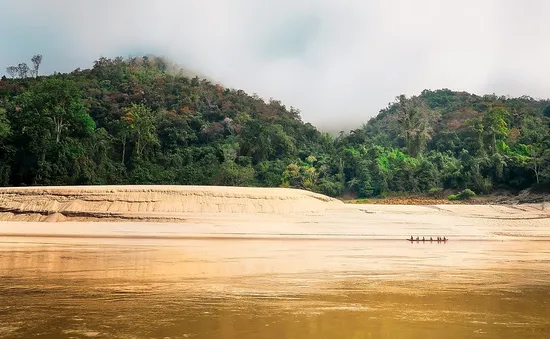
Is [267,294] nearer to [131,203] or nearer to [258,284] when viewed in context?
[258,284]

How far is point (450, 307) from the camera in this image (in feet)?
23.4

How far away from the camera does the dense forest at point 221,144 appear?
3797cm

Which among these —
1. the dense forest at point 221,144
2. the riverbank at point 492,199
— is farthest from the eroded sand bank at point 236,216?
the dense forest at point 221,144

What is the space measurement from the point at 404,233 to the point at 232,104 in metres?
41.9

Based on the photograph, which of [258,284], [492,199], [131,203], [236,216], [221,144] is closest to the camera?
[258,284]

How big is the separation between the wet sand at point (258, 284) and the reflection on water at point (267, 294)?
3cm

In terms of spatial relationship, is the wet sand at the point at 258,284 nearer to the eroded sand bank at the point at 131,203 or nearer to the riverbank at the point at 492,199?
the eroded sand bank at the point at 131,203

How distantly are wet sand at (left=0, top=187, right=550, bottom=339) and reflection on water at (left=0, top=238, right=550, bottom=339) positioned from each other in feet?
0.08

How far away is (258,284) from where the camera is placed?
30.0 ft

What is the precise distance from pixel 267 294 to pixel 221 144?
42.8m

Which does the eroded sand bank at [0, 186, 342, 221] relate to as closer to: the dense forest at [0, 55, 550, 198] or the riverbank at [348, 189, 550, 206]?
the dense forest at [0, 55, 550, 198]

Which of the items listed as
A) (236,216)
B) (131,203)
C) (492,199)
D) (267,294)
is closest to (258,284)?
(267,294)

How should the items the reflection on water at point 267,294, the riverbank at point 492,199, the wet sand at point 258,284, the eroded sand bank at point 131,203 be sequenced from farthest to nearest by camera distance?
1. the riverbank at point 492,199
2. the eroded sand bank at point 131,203
3. the wet sand at point 258,284
4. the reflection on water at point 267,294

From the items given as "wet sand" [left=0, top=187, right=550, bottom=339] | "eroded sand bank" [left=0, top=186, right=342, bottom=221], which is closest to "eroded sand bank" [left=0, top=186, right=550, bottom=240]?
"eroded sand bank" [left=0, top=186, right=342, bottom=221]
